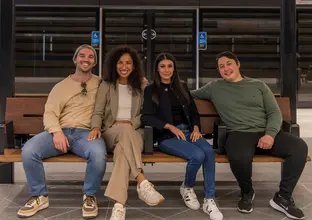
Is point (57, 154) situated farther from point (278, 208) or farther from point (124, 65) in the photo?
point (278, 208)

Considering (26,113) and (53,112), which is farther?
(26,113)

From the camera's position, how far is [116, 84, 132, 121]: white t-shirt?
3.82 meters

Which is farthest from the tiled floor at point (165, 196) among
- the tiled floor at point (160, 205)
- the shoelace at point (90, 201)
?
the shoelace at point (90, 201)

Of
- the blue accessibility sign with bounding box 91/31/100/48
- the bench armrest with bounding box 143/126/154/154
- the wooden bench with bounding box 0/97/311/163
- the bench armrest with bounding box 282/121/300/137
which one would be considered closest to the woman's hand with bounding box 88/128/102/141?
the bench armrest with bounding box 143/126/154/154

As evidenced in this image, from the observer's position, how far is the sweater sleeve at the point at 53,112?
143 inches

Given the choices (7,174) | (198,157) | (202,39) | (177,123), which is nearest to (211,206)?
(198,157)

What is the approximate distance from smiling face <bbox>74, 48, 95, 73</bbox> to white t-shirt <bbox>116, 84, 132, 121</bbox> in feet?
0.97

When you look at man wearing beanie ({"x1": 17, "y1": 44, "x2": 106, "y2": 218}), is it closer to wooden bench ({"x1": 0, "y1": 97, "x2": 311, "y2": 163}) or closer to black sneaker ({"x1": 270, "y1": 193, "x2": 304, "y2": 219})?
wooden bench ({"x1": 0, "y1": 97, "x2": 311, "y2": 163})

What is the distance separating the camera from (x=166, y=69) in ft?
12.5

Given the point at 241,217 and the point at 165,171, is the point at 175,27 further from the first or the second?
the point at 241,217

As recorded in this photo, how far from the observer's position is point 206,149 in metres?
3.56

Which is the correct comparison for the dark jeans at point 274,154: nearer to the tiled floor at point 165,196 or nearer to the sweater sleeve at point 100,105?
the tiled floor at point 165,196

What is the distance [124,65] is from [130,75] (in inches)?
4.6

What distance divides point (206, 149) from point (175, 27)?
7.24 m
